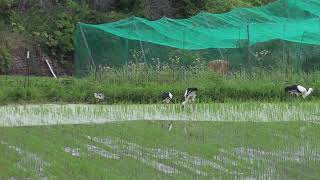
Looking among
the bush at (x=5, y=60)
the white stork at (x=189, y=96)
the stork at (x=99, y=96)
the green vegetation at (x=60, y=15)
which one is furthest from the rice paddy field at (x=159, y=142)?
the green vegetation at (x=60, y=15)

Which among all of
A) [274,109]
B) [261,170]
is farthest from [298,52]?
[261,170]

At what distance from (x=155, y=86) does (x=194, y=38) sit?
432 centimetres

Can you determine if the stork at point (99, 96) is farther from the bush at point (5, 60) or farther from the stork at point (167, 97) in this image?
the bush at point (5, 60)

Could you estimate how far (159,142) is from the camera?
8.77 m

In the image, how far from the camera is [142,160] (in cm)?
746

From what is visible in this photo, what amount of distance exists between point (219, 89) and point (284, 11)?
7024 mm

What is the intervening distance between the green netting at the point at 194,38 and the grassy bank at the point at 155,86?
6.18ft

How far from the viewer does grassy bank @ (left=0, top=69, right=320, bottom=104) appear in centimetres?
1467

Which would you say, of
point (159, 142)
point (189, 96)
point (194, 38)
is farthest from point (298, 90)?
point (159, 142)

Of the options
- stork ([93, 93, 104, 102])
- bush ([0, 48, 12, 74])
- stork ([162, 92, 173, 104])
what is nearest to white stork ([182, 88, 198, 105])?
stork ([162, 92, 173, 104])

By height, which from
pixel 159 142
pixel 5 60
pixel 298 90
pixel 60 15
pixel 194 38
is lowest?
pixel 159 142

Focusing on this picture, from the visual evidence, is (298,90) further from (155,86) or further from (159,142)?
(159,142)

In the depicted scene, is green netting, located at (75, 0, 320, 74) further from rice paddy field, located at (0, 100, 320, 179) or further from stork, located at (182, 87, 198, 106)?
rice paddy field, located at (0, 100, 320, 179)

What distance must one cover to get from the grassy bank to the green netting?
189cm
